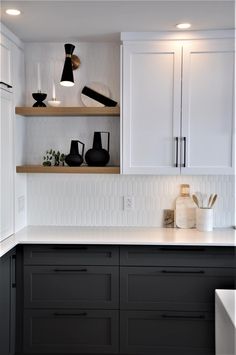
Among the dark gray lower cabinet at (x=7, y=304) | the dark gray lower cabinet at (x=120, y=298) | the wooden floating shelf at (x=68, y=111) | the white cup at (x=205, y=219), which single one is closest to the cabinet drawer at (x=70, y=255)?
the dark gray lower cabinet at (x=120, y=298)

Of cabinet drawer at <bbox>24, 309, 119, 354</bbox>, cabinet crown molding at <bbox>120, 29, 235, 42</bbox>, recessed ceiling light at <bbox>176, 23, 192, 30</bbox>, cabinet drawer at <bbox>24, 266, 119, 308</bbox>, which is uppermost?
recessed ceiling light at <bbox>176, 23, 192, 30</bbox>

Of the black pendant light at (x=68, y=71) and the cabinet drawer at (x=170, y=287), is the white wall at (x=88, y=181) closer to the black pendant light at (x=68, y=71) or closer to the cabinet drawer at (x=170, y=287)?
the black pendant light at (x=68, y=71)

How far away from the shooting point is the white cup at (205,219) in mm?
3070

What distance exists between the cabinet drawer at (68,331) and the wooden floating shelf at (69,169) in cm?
102

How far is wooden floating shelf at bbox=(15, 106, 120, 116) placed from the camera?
301cm

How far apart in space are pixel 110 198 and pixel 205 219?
2.63 ft

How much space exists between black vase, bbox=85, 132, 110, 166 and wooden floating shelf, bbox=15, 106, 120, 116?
19 centimetres

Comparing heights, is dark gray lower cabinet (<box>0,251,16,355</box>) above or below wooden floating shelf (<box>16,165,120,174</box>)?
below

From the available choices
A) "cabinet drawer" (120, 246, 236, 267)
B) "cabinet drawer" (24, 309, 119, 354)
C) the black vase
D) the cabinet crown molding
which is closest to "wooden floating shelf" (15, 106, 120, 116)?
the black vase

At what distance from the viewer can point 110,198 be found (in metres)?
3.32

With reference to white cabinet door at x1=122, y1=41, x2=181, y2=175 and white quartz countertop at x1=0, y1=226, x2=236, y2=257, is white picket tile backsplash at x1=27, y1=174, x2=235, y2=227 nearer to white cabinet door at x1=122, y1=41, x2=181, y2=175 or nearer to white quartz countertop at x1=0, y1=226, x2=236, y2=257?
white quartz countertop at x1=0, y1=226, x2=236, y2=257

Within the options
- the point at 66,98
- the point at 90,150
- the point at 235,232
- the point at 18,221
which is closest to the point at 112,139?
the point at 90,150

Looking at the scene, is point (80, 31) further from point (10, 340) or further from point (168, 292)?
point (10, 340)

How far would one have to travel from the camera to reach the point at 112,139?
10.8 feet
